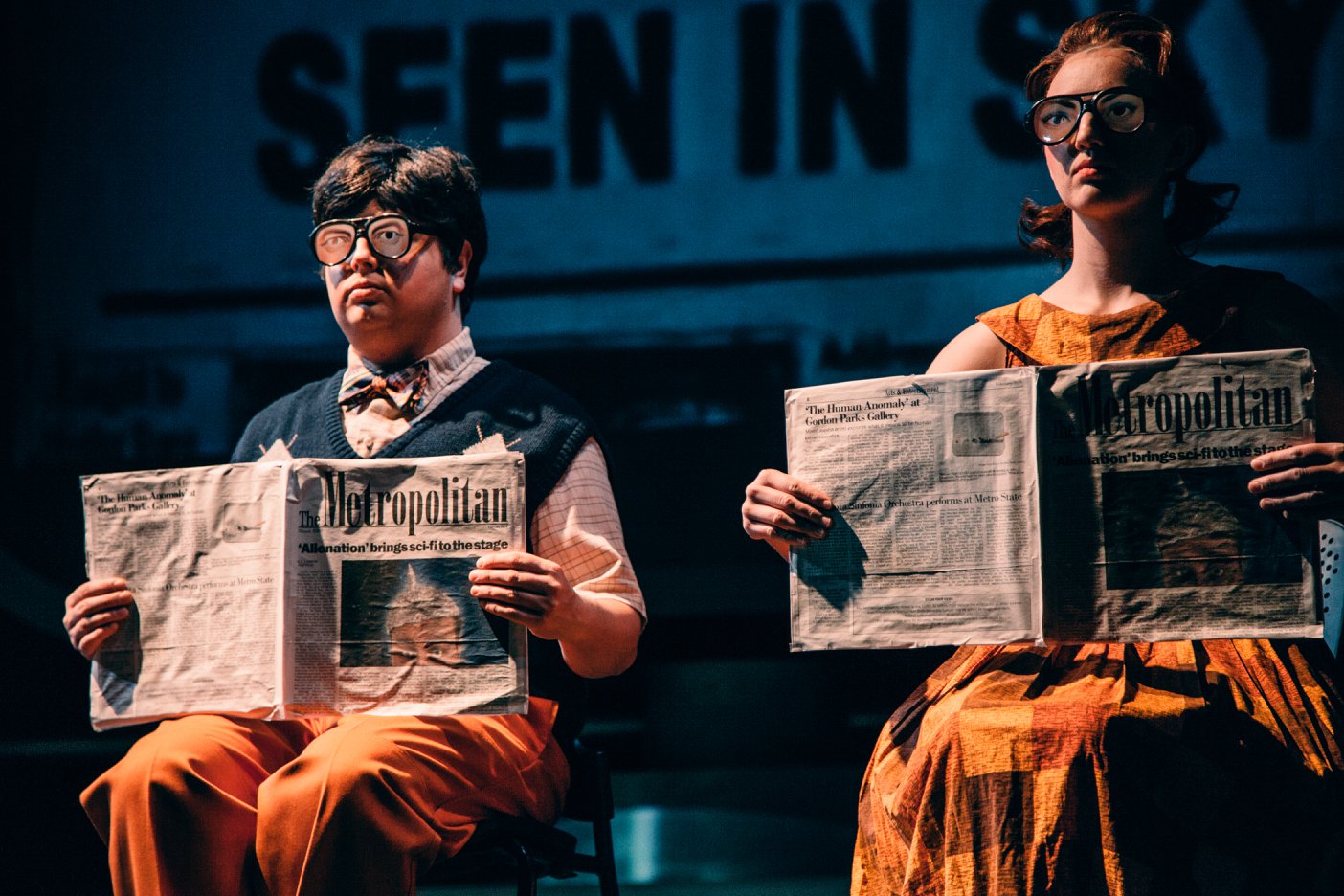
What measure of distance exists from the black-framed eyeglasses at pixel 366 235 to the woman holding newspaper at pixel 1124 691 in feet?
2.72

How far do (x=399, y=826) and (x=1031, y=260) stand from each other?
254cm

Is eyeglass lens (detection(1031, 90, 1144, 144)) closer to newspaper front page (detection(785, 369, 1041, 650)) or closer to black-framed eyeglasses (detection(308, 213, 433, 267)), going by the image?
newspaper front page (detection(785, 369, 1041, 650))

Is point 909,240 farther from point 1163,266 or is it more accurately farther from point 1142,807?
point 1142,807

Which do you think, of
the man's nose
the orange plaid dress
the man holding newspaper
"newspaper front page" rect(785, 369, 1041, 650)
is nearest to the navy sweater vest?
the man holding newspaper

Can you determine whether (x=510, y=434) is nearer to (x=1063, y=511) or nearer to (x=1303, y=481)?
(x=1063, y=511)

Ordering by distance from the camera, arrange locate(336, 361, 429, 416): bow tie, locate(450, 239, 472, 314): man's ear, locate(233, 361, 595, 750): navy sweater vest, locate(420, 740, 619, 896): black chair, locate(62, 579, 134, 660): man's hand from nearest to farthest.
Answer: locate(420, 740, 619, 896): black chair → locate(62, 579, 134, 660): man's hand → locate(233, 361, 595, 750): navy sweater vest → locate(336, 361, 429, 416): bow tie → locate(450, 239, 472, 314): man's ear

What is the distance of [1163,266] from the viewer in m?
2.38

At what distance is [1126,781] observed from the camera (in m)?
1.90

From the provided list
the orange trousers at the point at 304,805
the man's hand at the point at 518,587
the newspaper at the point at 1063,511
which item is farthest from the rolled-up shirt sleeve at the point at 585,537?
the newspaper at the point at 1063,511

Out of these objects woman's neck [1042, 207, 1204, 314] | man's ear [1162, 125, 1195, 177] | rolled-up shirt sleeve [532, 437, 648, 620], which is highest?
man's ear [1162, 125, 1195, 177]

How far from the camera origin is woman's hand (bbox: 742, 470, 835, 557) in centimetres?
210

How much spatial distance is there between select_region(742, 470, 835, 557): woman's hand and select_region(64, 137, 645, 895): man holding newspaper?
12.9 inches

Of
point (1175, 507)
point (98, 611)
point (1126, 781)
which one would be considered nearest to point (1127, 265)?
point (1175, 507)

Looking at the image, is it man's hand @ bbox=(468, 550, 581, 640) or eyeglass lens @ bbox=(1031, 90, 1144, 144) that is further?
eyeglass lens @ bbox=(1031, 90, 1144, 144)
